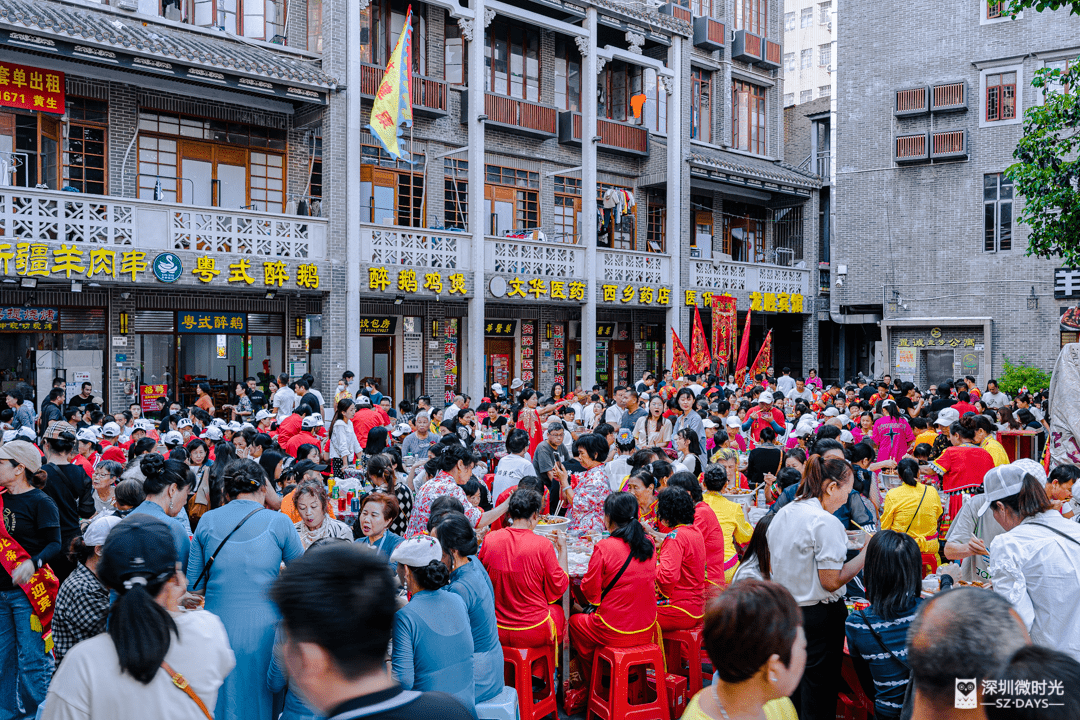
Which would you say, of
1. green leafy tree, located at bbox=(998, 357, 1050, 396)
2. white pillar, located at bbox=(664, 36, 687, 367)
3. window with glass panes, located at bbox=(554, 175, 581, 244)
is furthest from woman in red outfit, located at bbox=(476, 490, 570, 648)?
green leafy tree, located at bbox=(998, 357, 1050, 396)

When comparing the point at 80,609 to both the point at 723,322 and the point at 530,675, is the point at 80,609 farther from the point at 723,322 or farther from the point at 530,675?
the point at 723,322

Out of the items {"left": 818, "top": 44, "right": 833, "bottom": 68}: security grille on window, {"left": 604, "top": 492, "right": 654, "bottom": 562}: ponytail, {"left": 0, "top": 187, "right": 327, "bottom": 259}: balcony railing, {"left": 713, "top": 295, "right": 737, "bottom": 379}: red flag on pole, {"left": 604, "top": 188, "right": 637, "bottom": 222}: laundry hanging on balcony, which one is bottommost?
{"left": 604, "top": 492, "right": 654, "bottom": 562}: ponytail

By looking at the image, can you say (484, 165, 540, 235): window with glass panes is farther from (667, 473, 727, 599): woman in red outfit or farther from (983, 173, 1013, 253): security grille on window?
(667, 473, 727, 599): woman in red outfit

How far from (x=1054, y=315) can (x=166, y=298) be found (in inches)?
945

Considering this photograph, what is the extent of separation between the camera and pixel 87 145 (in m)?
15.8

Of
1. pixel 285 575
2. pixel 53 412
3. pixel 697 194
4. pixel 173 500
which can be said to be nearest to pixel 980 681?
pixel 285 575

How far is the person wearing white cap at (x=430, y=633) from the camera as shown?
148 inches

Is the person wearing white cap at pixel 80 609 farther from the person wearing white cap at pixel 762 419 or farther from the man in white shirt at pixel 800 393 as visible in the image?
the man in white shirt at pixel 800 393

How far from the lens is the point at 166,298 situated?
1670 cm

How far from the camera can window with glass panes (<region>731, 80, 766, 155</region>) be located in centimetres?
2733

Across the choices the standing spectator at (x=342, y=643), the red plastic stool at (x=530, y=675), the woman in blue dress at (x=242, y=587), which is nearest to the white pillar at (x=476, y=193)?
the red plastic stool at (x=530, y=675)

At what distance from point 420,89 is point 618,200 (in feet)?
21.9

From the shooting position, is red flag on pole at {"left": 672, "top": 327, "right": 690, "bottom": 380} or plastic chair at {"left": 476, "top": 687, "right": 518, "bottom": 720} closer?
plastic chair at {"left": 476, "top": 687, "right": 518, "bottom": 720}

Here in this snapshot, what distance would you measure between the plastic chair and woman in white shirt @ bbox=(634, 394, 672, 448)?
21.3 feet
